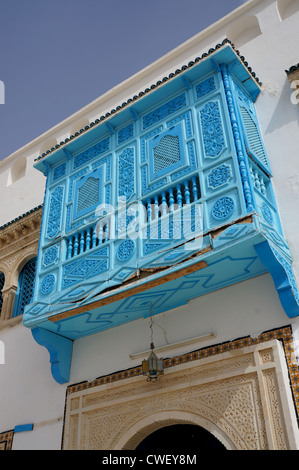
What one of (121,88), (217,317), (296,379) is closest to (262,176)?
(217,317)

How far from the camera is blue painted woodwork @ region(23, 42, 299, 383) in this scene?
447 cm

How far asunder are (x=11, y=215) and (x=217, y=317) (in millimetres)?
4951

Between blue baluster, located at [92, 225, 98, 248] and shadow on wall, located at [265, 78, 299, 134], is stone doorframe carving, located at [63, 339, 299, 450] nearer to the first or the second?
blue baluster, located at [92, 225, 98, 248]

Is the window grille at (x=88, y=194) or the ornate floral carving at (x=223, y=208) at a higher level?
the window grille at (x=88, y=194)

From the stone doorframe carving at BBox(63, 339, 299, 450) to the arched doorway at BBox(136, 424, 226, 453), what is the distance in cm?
15

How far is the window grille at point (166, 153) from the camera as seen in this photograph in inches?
206

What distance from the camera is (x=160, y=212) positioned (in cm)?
507

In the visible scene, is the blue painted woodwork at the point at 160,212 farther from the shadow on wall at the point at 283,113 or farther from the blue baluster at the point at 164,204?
the shadow on wall at the point at 283,113

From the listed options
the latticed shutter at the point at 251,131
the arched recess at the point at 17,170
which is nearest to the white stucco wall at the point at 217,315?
the latticed shutter at the point at 251,131

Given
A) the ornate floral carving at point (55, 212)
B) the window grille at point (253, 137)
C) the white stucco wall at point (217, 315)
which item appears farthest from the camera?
the ornate floral carving at point (55, 212)

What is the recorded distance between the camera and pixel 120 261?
4953 mm

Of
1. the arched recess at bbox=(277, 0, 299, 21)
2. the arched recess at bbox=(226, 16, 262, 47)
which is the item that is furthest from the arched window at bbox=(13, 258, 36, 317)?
the arched recess at bbox=(277, 0, 299, 21)

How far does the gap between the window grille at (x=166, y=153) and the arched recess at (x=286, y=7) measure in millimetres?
3035

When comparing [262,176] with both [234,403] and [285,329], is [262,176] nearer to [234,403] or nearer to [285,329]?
[285,329]
